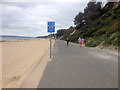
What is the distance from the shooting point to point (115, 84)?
3666 millimetres

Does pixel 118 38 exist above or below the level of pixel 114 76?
above

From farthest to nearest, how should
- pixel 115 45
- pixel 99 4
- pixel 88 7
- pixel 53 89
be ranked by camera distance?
pixel 88 7 < pixel 99 4 < pixel 115 45 < pixel 53 89

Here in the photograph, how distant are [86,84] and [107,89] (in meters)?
0.70

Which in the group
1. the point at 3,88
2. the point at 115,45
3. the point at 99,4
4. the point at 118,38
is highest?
the point at 99,4

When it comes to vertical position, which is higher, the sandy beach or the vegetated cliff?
the vegetated cliff

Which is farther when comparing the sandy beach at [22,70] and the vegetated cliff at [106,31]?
the vegetated cliff at [106,31]

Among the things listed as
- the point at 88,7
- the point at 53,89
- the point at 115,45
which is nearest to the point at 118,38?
the point at 115,45

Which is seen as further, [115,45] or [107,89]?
[115,45]

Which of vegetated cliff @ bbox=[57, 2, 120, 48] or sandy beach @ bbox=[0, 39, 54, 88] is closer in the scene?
sandy beach @ bbox=[0, 39, 54, 88]

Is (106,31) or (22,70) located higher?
(106,31)

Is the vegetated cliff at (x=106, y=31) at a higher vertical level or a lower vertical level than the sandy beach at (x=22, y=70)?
higher

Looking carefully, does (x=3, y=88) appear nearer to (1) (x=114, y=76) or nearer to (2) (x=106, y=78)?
(2) (x=106, y=78)

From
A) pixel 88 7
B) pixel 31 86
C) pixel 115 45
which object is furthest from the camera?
pixel 88 7

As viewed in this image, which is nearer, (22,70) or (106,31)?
(22,70)
